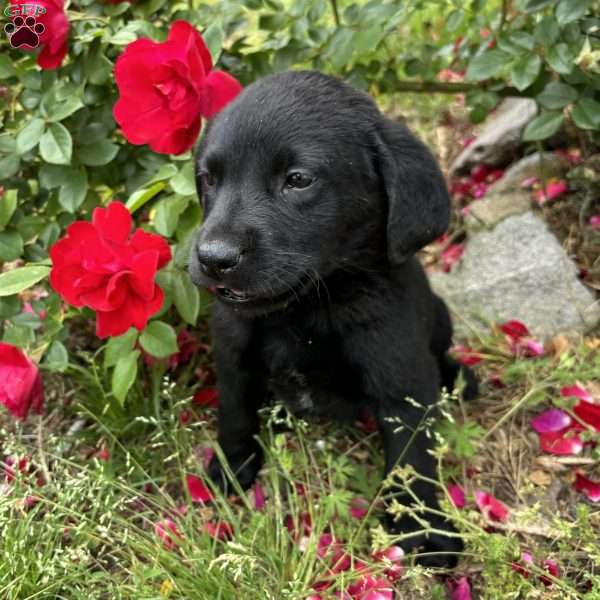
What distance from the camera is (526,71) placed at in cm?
211

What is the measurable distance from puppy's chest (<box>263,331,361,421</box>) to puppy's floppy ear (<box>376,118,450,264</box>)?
28 centimetres

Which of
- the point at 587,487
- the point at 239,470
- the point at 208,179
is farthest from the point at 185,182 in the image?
the point at 587,487

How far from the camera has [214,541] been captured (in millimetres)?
1705

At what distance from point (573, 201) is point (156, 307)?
1.94 m

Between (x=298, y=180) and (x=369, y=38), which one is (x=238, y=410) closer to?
(x=298, y=180)

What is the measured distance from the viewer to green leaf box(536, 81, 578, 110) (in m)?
2.22

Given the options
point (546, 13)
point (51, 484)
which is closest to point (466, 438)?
point (51, 484)

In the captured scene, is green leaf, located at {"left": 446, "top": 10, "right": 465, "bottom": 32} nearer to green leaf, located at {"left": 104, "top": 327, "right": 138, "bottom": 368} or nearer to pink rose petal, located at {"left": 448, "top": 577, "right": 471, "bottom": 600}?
green leaf, located at {"left": 104, "top": 327, "right": 138, "bottom": 368}

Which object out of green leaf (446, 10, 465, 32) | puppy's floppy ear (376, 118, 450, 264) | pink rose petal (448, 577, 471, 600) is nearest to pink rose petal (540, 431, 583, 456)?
pink rose petal (448, 577, 471, 600)

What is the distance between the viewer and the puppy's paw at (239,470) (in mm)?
2074

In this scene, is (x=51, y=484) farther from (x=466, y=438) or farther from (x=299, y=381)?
(x=466, y=438)

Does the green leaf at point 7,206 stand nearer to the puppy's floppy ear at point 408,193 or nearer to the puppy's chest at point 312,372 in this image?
the puppy's chest at point 312,372

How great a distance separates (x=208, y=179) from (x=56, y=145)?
40cm

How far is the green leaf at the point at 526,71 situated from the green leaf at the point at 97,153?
3.79 ft
